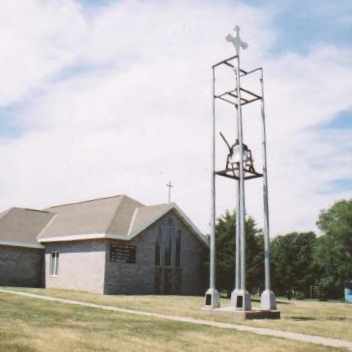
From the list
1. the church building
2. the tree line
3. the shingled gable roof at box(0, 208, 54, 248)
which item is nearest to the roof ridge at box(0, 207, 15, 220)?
the shingled gable roof at box(0, 208, 54, 248)

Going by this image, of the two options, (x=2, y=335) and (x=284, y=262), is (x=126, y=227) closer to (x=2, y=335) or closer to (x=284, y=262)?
(x=2, y=335)

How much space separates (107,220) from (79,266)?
3.18m

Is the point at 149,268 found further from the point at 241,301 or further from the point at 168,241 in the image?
the point at 241,301

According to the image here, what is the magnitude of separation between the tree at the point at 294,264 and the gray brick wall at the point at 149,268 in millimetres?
16801

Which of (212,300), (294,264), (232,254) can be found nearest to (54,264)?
(232,254)

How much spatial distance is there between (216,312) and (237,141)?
6123 mm

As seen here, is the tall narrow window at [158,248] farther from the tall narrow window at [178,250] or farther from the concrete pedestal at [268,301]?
the concrete pedestal at [268,301]

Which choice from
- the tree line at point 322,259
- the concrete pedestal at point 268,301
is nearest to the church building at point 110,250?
the concrete pedestal at point 268,301

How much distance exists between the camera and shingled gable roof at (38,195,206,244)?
29062 millimetres

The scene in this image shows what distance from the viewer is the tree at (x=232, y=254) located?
30562 millimetres

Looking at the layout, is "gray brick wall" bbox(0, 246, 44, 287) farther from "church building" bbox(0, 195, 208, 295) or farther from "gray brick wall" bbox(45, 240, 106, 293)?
"gray brick wall" bbox(45, 240, 106, 293)

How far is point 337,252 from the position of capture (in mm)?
Answer: 56625

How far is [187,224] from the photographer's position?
3266 centimetres

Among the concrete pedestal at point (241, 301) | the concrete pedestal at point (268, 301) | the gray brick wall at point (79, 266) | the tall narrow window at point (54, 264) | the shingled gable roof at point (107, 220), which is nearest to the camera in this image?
the concrete pedestal at point (241, 301)
